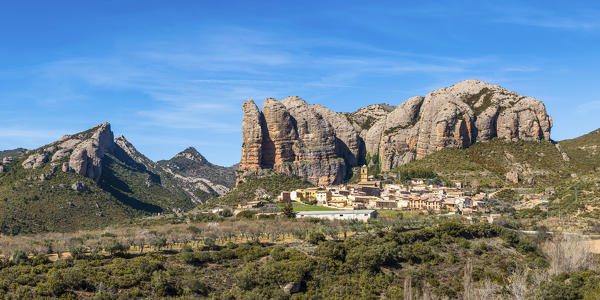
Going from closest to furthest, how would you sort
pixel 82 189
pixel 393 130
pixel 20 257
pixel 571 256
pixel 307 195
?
pixel 20 257
pixel 571 256
pixel 307 195
pixel 82 189
pixel 393 130

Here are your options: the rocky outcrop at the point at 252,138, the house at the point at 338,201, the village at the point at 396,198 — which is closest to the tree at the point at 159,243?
the village at the point at 396,198

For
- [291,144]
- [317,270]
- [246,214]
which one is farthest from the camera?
[291,144]

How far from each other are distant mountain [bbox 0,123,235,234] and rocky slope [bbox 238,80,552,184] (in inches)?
1139

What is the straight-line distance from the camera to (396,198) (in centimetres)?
10412

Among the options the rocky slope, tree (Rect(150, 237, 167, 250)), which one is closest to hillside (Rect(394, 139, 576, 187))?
the rocky slope

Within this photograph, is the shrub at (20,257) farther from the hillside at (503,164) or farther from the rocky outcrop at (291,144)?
the hillside at (503,164)

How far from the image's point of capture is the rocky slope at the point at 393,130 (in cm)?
13325

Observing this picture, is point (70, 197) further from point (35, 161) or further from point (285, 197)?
point (285, 197)

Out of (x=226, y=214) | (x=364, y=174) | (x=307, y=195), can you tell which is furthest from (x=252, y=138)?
(x=226, y=214)

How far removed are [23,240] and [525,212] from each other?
229ft

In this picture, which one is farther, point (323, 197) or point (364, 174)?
point (364, 174)

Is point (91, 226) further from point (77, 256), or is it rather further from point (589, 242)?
point (589, 242)

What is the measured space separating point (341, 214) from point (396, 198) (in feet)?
58.9

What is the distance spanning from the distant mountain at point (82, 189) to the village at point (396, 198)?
38207 millimetres
